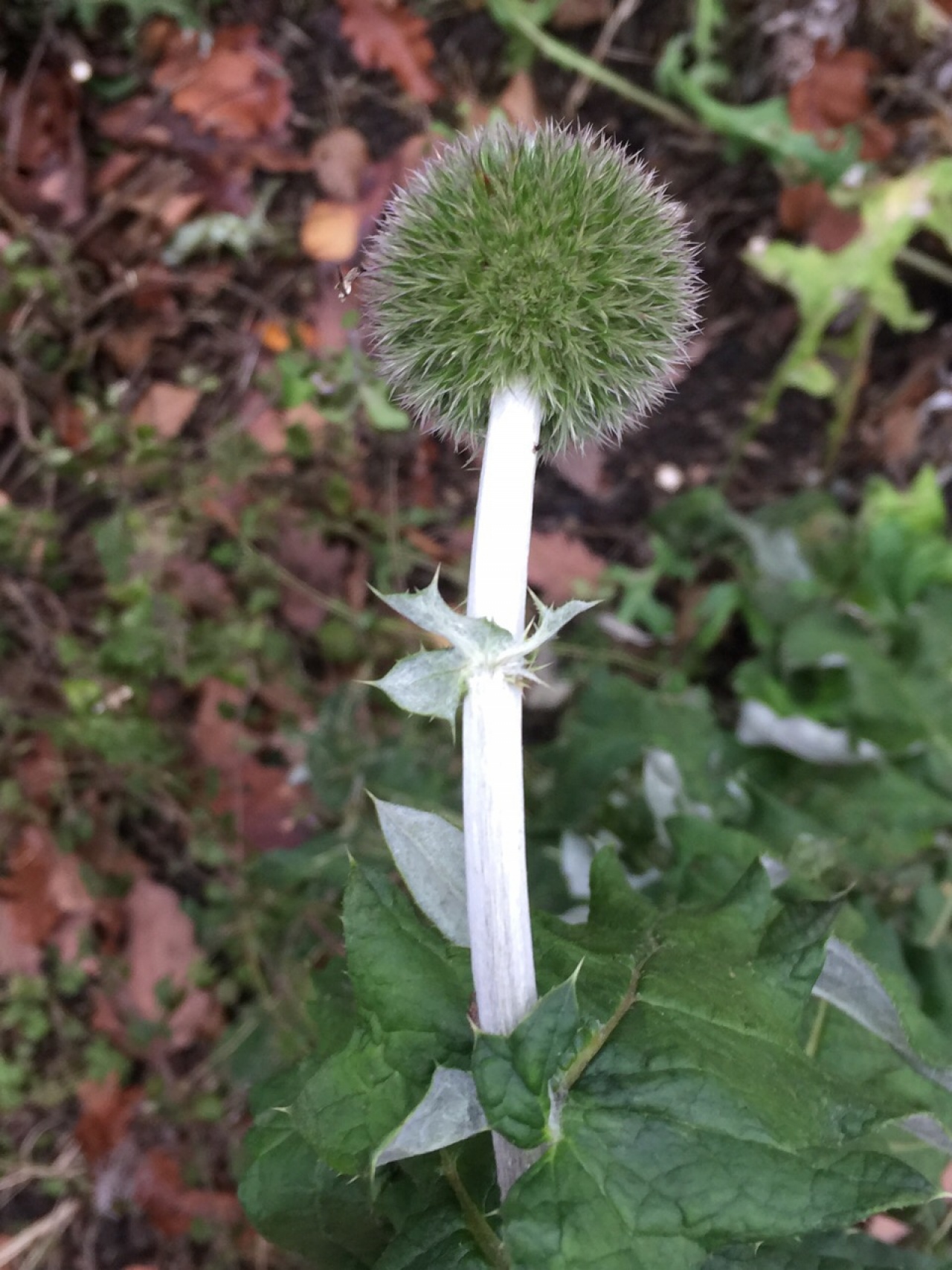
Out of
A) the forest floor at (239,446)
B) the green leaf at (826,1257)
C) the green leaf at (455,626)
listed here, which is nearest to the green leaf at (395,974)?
the green leaf at (455,626)

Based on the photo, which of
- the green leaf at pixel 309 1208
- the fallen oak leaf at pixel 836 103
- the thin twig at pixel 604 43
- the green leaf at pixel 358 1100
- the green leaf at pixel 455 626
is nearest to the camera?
the green leaf at pixel 455 626

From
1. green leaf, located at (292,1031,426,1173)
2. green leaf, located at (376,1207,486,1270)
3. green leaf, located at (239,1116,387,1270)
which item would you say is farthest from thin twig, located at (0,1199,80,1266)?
green leaf, located at (292,1031,426,1173)

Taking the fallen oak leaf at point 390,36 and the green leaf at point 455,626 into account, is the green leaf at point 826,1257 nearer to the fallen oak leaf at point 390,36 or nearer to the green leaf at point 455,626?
the green leaf at point 455,626

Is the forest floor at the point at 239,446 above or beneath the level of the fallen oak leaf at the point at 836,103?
beneath

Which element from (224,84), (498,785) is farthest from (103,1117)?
(224,84)

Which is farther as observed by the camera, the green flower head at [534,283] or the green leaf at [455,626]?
the green flower head at [534,283]

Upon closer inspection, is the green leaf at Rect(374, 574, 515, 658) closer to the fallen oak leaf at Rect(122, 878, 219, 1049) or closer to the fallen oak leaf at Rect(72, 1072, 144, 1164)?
the fallen oak leaf at Rect(122, 878, 219, 1049)

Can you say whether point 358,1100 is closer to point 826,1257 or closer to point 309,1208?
point 309,1208
